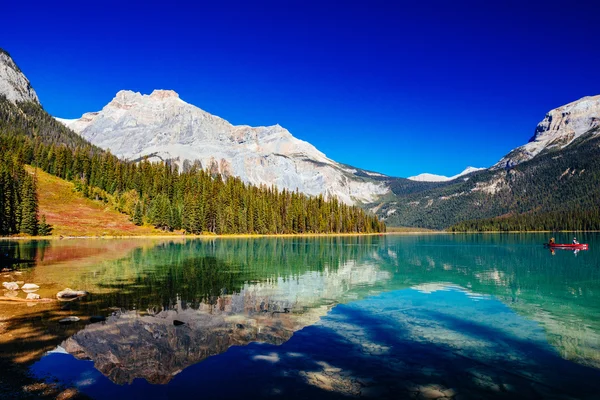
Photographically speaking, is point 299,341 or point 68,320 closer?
point 299,341

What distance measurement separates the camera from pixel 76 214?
13675 centimetres

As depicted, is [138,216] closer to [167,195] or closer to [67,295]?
[167,195]

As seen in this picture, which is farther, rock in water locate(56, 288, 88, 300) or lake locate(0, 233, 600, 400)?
rock in water locate(56, 288, 88, 300)

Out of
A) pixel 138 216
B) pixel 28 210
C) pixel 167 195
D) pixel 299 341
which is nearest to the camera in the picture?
pixel 299 341

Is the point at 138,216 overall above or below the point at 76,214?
below

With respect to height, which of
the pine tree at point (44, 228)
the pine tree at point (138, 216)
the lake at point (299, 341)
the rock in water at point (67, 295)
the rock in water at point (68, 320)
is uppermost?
the pine tree at point (138, 216)

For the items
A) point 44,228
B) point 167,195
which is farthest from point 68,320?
point 167,195

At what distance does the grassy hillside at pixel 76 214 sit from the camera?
12594cm

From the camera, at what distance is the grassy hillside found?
126m

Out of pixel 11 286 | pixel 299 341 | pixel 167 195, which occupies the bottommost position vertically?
pixel 299 341

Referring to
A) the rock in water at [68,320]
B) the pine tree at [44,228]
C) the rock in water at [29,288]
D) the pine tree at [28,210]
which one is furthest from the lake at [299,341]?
the pine tree at [44,228]

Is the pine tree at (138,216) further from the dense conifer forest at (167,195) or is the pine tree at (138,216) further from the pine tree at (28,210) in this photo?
the pine tree at (28,210)

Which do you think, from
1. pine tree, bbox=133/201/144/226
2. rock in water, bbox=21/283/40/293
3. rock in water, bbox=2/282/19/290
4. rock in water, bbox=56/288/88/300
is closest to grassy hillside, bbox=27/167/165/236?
pine tree, bbox=133/201/144/226

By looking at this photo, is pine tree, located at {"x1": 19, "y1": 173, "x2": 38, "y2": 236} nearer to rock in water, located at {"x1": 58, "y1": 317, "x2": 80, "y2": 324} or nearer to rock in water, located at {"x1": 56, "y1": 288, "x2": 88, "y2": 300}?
rock in water, located at {"x1": 56, "y1": 288, "x2": 88, "y2": 300}
